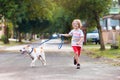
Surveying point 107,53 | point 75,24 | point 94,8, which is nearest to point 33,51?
point 75,24

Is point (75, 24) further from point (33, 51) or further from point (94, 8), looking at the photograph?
point (94, 8)

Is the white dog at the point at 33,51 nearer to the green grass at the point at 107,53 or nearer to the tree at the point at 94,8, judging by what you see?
the green grass at the point at 107,53

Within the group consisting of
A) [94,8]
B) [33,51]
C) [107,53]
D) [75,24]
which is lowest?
[107,53]

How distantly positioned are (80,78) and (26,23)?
61.5m

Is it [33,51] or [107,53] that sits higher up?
[33,51]

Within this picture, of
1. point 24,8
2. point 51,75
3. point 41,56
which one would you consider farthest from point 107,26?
point 51,75

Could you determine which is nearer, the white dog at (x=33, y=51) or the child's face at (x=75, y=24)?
the child's face at (x=75, y=24)

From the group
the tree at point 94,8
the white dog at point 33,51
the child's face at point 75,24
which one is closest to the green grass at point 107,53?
the tree at point 94,8

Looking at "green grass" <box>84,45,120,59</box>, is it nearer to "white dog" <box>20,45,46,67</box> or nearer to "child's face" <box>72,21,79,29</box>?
"white dog" <box>20,45,46,67</box>

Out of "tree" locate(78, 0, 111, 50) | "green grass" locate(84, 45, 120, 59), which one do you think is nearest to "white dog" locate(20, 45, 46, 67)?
"green grass" locate(84, 45, 120, 59)

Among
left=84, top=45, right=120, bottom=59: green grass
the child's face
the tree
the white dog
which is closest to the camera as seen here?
the child's face

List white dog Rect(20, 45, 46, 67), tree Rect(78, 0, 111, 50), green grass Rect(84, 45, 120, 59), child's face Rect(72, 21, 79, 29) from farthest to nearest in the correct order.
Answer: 1. tree Rect(78, 0, 111, 50)
2. green grass Rect(84, 45, 120, 59)
3. white dog Rect(20, 45, 46, 67)
4. child's face Rect(72, 21, 79, 29)

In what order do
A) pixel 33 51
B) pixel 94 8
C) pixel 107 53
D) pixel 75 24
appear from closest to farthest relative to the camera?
pixel 75 24, pixel 33 51, pixel 107 53, pixel 94 8

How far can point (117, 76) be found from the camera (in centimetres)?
1318
